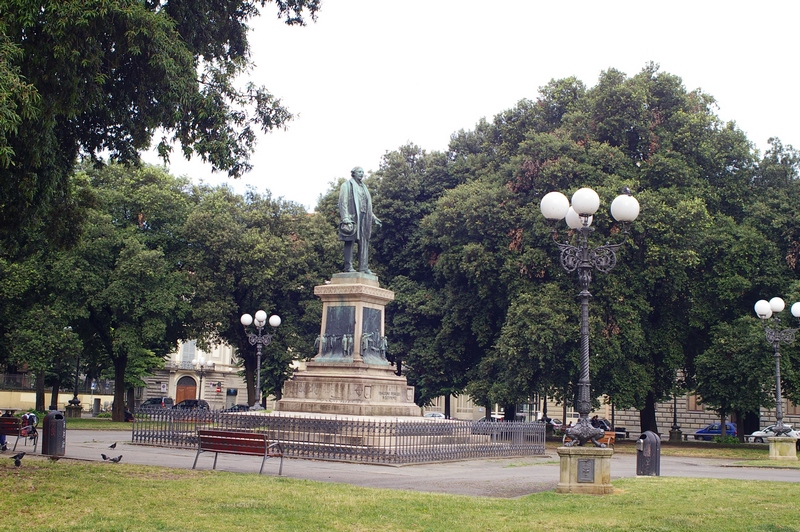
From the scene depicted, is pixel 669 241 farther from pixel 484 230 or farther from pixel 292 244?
pixel 292 244

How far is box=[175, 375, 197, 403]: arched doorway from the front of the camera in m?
74.4

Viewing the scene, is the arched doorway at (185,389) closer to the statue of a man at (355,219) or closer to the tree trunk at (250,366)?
the tree trunk at (250,366)

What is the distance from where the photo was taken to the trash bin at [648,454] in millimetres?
17906

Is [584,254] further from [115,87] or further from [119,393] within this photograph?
[119,393]

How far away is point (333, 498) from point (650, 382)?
85.2 feet

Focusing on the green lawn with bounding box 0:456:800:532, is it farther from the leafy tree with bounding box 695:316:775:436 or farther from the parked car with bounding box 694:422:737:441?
the parked car with bounding box 694:422:737:441

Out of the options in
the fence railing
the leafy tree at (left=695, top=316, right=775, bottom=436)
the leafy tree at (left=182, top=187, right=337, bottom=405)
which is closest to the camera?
the fence railing

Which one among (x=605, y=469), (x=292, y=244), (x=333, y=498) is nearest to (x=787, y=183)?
(x=292, y=244)

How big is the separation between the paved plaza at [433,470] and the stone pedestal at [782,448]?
2.87 metres

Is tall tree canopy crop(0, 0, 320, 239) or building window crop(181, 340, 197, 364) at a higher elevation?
tall tree canopy crop(0, 0, 320, 239)

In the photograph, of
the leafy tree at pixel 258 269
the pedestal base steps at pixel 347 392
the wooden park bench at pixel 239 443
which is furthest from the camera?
the leafy tree at pixel 258 269

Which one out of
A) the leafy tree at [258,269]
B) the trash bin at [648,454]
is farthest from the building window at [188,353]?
the trash bin at [648,454]

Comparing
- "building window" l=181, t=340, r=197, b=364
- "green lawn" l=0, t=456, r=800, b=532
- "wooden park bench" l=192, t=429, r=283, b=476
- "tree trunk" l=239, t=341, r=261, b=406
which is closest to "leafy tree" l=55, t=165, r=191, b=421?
"tree trunk" l=239, t=341, r=261, b=406

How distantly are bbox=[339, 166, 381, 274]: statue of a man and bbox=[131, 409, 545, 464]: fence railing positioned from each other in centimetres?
562
